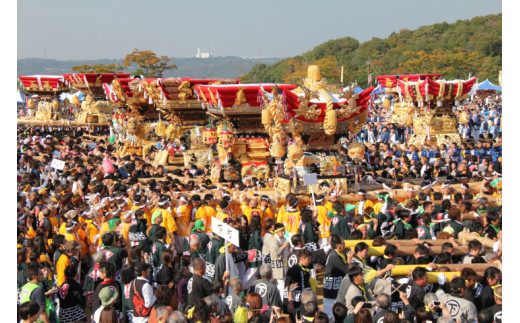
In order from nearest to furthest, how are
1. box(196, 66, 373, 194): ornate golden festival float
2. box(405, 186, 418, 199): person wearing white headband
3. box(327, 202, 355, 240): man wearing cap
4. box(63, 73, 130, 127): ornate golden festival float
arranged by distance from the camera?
1. box(327, 202, 355, 240): man wearing cap
2. box(405, 186, 418, 199): person wearing white headband
3. box(196, 66, 373, 194): ornate golden festival float
4. box(63, 73, 130, 127): ornate golden festival float

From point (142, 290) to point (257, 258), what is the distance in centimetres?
232

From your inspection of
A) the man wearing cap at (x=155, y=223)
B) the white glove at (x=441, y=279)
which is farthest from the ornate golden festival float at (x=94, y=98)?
the white glove at (x=441, y=279)

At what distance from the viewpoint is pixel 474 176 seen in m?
11.5

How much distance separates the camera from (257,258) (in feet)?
24.9

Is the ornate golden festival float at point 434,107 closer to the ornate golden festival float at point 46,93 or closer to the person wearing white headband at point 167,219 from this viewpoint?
the person wearing white headband at point 167,219

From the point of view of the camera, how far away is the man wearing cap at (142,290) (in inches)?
222

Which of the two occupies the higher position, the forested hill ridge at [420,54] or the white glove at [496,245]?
the forested hill ridge at [420,54]

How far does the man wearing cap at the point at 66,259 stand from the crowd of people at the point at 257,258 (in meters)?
0.03

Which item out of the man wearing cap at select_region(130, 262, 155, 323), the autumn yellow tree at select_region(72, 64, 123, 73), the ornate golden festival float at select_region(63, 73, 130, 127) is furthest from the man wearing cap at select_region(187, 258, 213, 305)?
the autumn yellow tree at select_region(72, 64, 123, 73)

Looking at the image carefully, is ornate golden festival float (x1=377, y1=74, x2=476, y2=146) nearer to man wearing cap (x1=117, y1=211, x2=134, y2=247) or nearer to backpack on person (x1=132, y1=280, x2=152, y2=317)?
man wearing cap (x1=117, y1=211, x2=134, y2=247)

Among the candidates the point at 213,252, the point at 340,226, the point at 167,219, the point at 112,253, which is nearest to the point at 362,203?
the point at 340,226

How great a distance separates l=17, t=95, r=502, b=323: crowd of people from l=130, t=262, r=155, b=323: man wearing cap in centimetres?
2

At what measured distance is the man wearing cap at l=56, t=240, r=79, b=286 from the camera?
6609mm

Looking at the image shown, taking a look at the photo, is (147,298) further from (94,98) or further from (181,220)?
(94,98)
